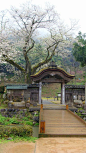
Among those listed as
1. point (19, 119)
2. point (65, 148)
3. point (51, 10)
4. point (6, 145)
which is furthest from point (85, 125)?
point (51, 10)

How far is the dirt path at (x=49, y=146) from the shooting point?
527cm

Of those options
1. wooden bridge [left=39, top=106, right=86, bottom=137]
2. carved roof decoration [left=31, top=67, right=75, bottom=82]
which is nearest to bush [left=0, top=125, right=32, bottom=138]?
wooden bridge [left=39, top=106, right=86, bottom=137]

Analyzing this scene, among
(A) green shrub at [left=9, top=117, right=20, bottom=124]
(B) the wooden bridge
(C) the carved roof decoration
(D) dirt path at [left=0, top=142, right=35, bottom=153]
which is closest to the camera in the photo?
(D) dirt path at [left=0, top=142, right=35, bottom=153]

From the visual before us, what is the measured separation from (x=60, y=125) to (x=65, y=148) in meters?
2.98

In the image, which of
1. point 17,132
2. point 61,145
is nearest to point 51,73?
point 17,132

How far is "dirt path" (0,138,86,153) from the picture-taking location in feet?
Answer: 17.3

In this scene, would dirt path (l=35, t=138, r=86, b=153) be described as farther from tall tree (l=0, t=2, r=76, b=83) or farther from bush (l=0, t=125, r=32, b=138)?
tall tree (l=0, t=2, r=76, b=83)

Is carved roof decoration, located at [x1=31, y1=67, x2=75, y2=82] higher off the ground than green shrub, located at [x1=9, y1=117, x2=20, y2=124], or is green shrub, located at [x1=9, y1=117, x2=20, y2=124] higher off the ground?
carved roof decoration, located at [x1=31, y1=67, x2=75, y2=82]

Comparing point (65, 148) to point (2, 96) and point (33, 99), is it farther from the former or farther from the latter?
point (2, 96)

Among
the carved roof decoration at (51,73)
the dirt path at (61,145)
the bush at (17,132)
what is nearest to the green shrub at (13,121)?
the carved roof decoration at (51,73)

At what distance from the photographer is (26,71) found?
19.4m

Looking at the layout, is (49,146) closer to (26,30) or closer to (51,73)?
(51,73)

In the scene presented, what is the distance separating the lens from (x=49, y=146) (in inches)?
224

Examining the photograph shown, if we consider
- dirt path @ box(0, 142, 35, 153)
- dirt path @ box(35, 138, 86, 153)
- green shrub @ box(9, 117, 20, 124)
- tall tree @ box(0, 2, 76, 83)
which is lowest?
green shrub @ box(9, 117, 20, 124)
